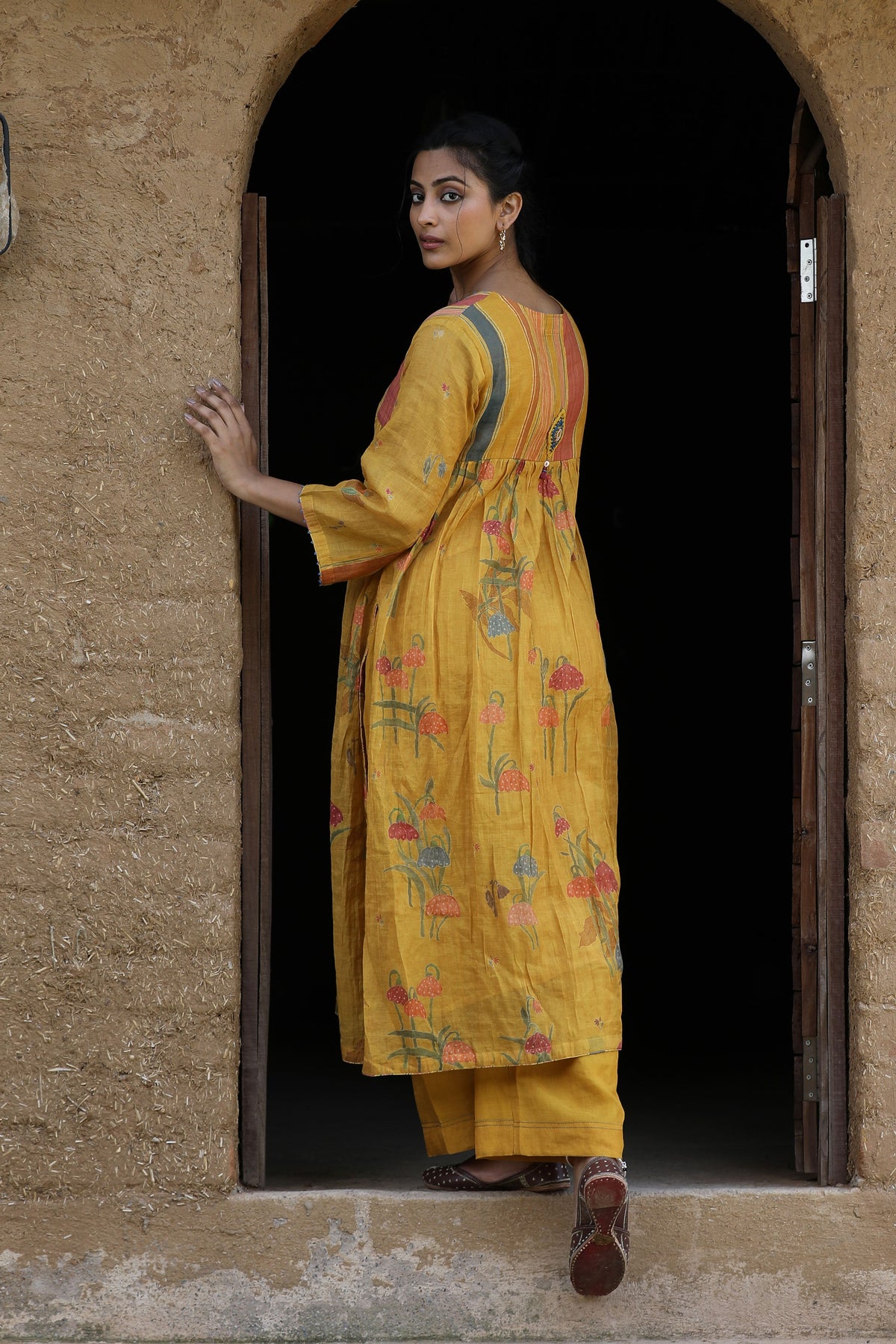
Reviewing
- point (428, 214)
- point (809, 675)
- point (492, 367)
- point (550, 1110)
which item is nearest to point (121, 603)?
point (492, 367)

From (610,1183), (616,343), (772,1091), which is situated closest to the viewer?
A: (610,1183)

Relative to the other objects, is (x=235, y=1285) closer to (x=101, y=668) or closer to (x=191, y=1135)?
(x=191, y=1135)

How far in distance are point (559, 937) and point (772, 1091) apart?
65.4 inches

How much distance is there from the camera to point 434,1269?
2.82 meters

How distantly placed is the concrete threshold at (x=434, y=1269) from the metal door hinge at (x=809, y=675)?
0.93 metres

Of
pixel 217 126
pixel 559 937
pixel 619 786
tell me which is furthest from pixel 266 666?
pixel 619 786

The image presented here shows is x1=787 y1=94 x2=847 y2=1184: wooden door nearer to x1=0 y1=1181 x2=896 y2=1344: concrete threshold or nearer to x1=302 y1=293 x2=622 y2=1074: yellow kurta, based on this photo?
x1=0 y1=1181 x2=896 y2=1344: concrete threshold

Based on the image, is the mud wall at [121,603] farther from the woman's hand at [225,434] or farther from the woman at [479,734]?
the woman at [479,734]

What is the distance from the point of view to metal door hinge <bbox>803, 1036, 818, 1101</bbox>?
2.95 meters

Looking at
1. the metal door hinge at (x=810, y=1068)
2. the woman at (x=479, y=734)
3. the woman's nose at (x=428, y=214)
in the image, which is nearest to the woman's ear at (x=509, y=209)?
the woman at (x=479, y=734)

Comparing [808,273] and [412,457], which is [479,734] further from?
[808,273]

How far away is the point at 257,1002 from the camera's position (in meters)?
2.92

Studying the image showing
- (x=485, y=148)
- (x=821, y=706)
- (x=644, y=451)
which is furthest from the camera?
(x=644, y=451)

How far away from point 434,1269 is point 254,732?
1051 mm
